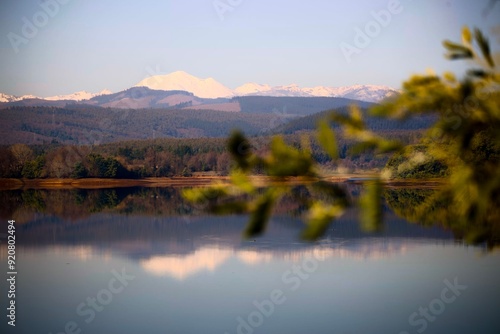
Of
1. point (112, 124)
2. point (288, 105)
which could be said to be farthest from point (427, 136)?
point (288, 105)

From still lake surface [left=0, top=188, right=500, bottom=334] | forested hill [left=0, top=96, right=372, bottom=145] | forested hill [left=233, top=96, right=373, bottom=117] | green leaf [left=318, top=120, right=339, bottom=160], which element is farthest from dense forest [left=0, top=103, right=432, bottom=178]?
forested hill [left=233, top=96, right=373, bottom=117]

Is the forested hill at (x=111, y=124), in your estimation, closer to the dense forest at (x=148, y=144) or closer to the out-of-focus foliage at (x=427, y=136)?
the dense forest at (x=148, y=144)

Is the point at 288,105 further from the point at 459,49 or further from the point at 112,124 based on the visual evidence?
the point at 459,49

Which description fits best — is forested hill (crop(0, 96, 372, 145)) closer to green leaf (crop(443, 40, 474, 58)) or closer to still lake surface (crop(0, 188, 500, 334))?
still lake surface (crop(0, 188, 500, 334))

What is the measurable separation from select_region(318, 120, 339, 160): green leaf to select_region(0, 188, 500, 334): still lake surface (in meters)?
7.17

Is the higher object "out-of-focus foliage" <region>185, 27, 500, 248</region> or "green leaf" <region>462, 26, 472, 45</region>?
"green leaf" <region>462, 26, 472, 45</region>

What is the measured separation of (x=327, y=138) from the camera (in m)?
1.54

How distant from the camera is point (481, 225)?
5.82ft

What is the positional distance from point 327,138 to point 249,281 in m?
14.2

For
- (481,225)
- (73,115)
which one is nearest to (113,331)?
(481,225)

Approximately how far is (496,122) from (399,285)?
554 inches

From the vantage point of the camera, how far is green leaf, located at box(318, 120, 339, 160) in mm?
1532

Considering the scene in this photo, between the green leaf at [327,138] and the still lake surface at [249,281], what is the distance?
282 inches

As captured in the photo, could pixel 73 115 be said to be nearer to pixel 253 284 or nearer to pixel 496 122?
pixel 253 284
